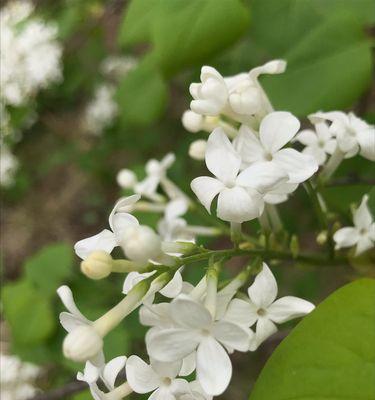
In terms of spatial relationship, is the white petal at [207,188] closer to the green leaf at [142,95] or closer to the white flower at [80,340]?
the white flower at [80,340]

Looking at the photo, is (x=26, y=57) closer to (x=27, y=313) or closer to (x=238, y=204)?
(x=27, y=313)

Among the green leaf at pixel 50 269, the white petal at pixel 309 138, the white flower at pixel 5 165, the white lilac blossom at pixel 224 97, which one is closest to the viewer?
the white lilac blossom at pixel 224 97

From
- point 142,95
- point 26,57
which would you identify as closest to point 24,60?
point 26,57

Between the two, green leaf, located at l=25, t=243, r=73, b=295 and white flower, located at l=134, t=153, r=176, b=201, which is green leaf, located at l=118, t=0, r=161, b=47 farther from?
green leaf, located at l=25, t=243, r=73, b=295

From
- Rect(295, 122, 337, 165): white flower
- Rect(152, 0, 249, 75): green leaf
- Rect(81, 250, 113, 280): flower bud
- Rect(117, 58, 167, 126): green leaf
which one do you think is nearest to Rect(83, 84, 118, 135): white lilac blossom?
Rect(117, 58, 167, 126): green leaf

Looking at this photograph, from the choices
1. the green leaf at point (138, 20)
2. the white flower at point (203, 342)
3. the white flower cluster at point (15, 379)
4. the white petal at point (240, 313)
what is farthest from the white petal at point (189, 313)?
the white flower cluster at point (15, 379)

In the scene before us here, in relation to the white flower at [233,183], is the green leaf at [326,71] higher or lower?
lower
